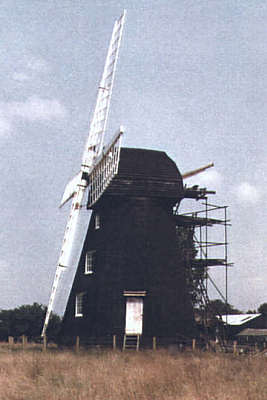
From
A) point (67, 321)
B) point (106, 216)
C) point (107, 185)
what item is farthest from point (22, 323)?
point (107, 185)

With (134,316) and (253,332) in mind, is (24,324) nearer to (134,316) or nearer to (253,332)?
(134,316)

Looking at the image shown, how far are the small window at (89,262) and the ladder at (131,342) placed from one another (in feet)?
14.8

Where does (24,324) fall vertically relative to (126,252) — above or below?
below

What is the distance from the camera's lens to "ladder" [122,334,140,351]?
91.7 ft

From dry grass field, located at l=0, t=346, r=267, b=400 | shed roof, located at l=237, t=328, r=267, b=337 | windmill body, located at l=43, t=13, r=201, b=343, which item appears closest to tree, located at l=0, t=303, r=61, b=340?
windmill body, located at l=43, t=13, r=201, b=343

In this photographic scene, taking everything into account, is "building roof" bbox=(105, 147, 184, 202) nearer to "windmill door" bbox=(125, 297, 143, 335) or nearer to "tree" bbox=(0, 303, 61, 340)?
"windmill door" bbox=(125, 297, 143, 335)

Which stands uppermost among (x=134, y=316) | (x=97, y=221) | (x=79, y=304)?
(x=97, y=221)

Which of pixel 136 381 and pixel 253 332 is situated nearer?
pixel 136 381

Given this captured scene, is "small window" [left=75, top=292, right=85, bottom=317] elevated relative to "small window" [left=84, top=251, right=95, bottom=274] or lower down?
lower down

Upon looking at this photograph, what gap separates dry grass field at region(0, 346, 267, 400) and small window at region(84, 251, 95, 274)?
12.4 meters

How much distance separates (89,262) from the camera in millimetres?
31219

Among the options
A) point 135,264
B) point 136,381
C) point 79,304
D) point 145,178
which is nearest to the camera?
point 136,381

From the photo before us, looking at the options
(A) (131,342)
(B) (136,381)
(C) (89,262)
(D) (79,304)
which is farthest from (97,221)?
(B) (136,381)

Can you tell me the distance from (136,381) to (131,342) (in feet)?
46.9
